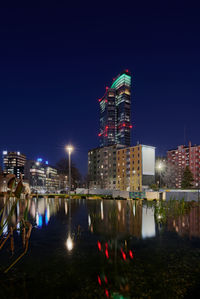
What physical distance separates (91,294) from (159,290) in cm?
156

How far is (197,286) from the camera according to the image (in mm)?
5086

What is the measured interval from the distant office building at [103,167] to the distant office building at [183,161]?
166ft

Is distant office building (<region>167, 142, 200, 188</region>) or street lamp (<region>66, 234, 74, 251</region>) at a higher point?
distant office building (<region>167, 142, 200, 188</region>)

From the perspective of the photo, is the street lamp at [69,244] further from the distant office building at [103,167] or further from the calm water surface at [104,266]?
the distant office building at [103,167]

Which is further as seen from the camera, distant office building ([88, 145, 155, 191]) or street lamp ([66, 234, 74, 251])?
distant office building ([88, 145, 155, 191])

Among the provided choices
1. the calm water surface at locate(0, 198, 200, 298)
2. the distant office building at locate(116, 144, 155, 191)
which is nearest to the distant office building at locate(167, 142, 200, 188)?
the distant office building at locate(116, 144, 155, 191)

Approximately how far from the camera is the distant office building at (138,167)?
77644 mm

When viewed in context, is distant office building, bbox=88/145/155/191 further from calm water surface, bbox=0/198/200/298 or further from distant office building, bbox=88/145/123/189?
calm water surface, bbox=0/198/200/298

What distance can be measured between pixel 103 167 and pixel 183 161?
216 ft

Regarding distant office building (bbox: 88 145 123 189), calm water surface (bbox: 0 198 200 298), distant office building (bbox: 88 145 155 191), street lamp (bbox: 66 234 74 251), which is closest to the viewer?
calm water surface (bbox: 0 198 200 298)

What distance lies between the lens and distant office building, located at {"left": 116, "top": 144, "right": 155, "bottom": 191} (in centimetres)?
7764

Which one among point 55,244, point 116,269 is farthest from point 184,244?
point 55,244

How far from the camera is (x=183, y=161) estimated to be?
139 m

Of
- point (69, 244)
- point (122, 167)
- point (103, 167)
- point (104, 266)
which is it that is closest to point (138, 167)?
point (122, 167)
